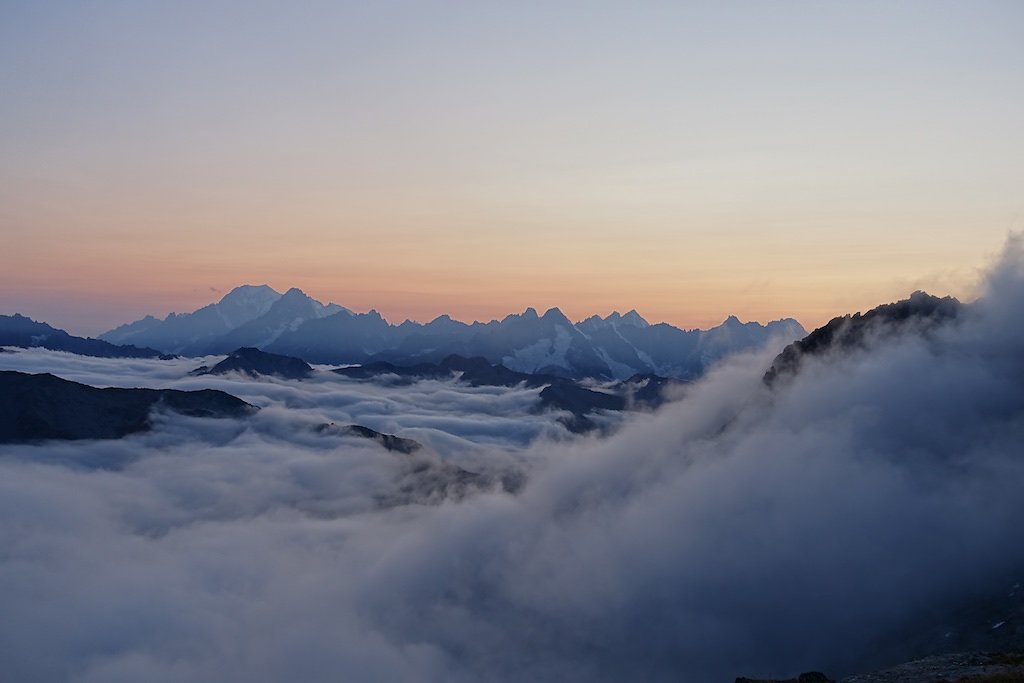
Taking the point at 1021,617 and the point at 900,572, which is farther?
the point at 900,572

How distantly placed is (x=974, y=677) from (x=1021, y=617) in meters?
59.3

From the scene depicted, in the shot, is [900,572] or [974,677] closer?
[974,677]

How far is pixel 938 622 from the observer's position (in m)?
162

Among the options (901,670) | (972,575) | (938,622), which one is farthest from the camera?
(972,575)

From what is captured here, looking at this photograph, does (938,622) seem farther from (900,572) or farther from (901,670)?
(901,670)

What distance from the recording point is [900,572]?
199125 millimetres

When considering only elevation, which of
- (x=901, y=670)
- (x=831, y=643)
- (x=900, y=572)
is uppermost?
(x=901, y=670)

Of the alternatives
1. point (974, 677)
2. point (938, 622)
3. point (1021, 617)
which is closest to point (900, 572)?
point (938, 622)

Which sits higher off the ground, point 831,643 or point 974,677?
point 974,677

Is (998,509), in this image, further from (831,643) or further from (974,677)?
(974,677)

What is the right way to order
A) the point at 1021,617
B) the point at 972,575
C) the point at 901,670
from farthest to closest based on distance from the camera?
the point at 972,575 → the point at 1021,617 → the point at 901,670

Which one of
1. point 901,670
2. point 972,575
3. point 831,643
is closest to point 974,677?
point 901,670

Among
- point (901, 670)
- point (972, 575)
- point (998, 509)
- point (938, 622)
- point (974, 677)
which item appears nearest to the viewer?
point (974, 677)

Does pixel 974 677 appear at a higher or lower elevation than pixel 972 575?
higher
